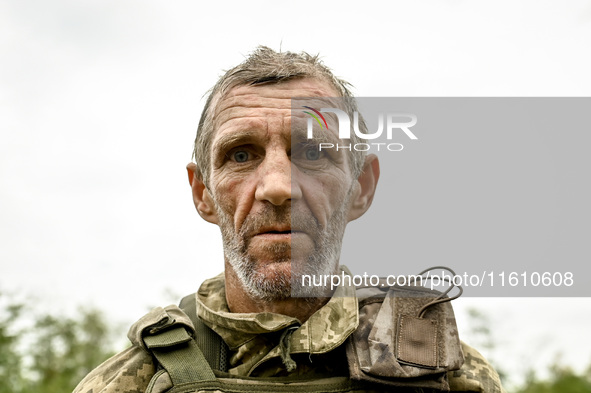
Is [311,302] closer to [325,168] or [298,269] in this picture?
[298,269]

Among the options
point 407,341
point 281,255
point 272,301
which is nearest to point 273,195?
point 281,255

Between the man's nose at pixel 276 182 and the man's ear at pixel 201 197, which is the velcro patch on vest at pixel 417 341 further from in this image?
the man's ear at pixel 201 197

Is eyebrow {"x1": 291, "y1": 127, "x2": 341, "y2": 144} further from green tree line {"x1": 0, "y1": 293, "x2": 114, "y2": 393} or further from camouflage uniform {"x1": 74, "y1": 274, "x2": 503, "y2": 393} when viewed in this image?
green tree line {"x1": 0, "y1": 293, "x2": 114, "y2": 393}

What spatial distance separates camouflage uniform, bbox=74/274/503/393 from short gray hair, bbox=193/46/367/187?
98cm

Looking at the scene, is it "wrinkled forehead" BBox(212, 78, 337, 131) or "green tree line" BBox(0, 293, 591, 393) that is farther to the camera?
"green tree line" BBox(0, 293, 591, 393)

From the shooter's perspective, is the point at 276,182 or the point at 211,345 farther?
the point at 211,345

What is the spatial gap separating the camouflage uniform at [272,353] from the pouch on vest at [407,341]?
13 centimetres

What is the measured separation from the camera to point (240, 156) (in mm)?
3633

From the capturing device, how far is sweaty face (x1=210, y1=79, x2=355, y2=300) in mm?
3369

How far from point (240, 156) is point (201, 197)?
2.04ft

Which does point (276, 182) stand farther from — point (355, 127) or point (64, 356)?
point (64, 356)

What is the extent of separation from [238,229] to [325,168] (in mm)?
679

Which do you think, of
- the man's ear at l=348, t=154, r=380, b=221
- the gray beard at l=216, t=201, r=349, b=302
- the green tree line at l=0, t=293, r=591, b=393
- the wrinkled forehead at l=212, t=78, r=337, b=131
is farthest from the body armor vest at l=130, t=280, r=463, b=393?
the green tree line at l=0, t=293, r=591, b=393

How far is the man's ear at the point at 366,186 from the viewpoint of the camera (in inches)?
157
